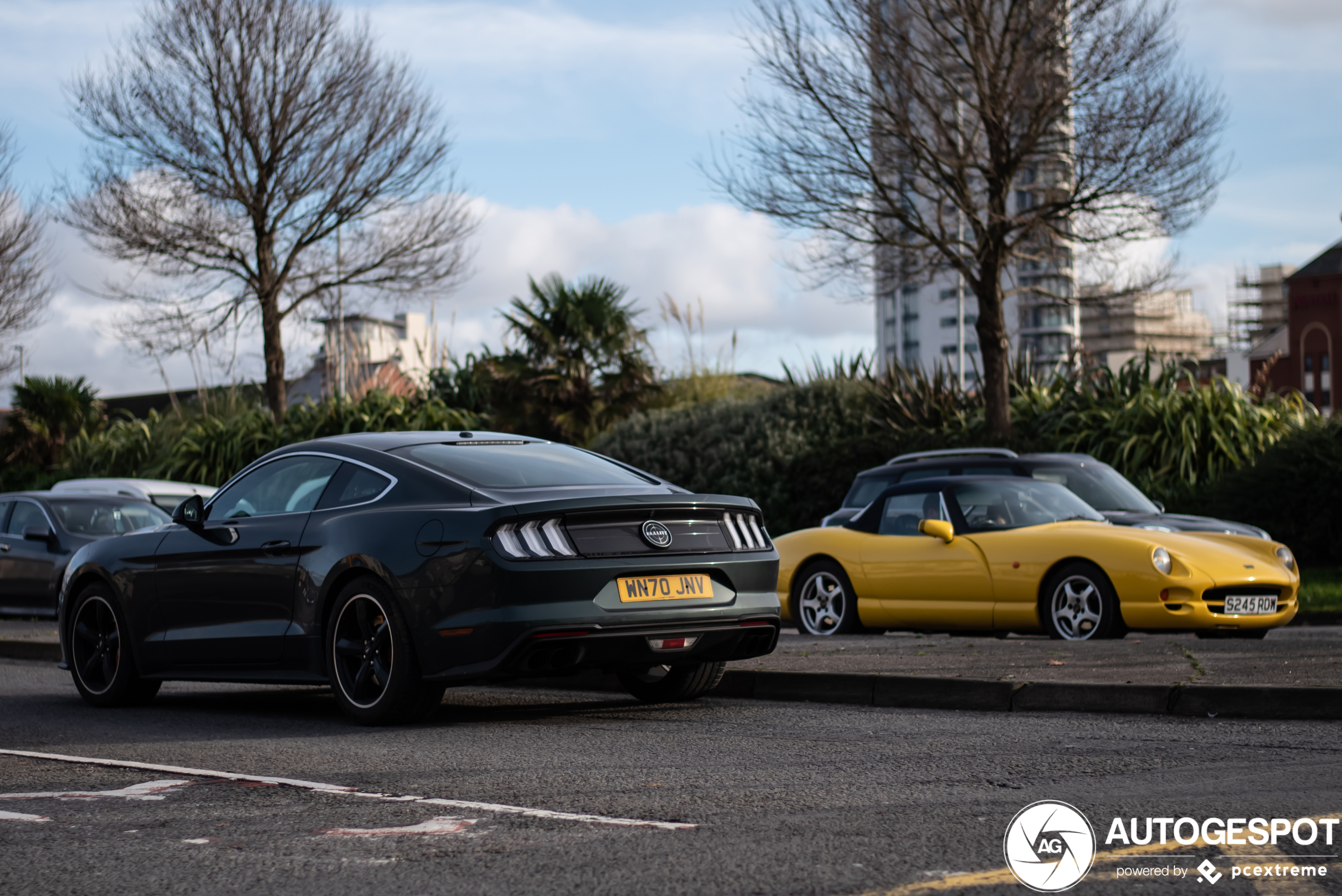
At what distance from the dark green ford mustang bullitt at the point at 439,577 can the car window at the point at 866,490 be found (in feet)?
22.9

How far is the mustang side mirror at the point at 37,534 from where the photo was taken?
52.0 feet

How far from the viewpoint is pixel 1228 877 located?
12.5 ft

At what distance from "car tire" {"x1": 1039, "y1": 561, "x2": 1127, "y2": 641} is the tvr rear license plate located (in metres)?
0.76

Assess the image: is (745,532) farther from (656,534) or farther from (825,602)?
(825,602)

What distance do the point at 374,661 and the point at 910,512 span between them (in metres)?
6.14

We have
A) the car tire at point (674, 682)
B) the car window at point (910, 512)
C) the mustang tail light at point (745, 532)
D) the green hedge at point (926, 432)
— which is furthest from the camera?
the green hedge at point (926, 432)

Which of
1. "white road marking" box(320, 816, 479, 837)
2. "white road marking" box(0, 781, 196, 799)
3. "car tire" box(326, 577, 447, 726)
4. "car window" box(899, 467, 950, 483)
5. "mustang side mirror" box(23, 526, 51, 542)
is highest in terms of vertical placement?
"car window" box(899, 467, 950, 483)

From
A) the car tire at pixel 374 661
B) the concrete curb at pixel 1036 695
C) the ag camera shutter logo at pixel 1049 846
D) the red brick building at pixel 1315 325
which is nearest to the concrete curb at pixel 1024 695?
the concrete curb at pixel 1036 695

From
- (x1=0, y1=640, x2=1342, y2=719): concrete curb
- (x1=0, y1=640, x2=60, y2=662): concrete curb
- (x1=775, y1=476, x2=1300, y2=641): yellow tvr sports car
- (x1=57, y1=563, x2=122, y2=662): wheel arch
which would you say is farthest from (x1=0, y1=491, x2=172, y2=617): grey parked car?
(x1=0, y1=640, x2=1342, y2=719): concrete curb

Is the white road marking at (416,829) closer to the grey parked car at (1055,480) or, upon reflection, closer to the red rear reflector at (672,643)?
the red rear reflector at (672,643)

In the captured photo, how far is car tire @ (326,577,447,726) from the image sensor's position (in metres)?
6.82

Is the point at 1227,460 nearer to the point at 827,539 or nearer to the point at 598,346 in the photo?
the point at 827,539

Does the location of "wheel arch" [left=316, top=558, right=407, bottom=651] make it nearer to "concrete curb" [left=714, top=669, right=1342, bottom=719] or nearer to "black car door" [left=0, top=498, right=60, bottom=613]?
"concrete curb" [left=714, top=669, right=1342, bottom=719]

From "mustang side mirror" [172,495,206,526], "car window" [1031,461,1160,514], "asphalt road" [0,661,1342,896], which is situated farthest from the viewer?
"car window" [1031,461,1160,514]
